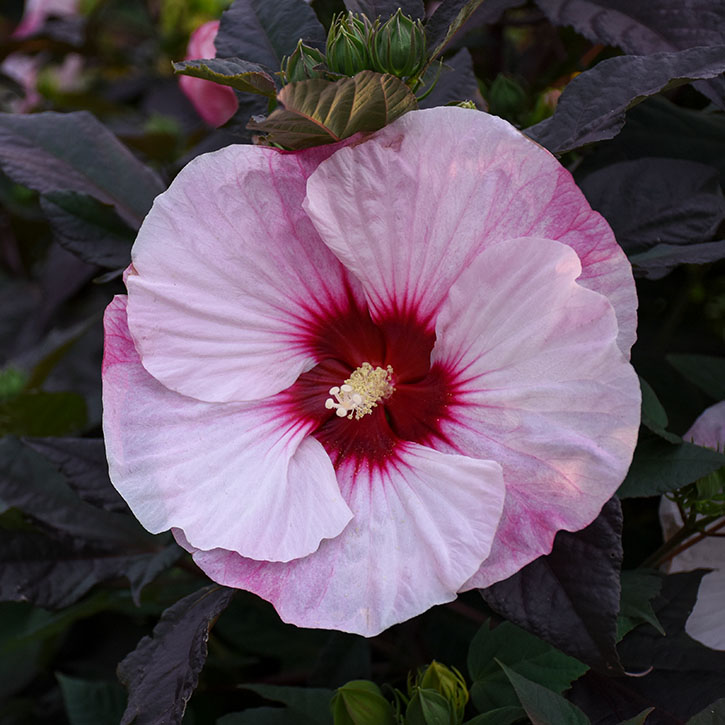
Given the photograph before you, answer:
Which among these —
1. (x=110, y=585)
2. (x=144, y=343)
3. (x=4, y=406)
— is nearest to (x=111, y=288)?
(x=4, y=406)

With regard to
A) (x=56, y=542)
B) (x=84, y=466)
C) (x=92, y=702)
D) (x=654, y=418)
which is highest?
(x=654, y=418)

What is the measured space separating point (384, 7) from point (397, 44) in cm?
10

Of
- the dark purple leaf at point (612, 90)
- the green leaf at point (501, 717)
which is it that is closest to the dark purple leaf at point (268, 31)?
the dark purple leaf at point (612, 90)

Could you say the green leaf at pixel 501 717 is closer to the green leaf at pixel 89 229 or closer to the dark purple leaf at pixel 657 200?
the dark purple leaf at pixel 657 200

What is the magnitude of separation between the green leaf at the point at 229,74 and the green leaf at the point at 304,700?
48 centimetres

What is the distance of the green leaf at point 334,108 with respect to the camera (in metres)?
0.54

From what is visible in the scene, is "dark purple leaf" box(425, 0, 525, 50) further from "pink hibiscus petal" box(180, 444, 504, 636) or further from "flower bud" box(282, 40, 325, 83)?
"pink hibiscus petal" box(180, 444, 504, 636)

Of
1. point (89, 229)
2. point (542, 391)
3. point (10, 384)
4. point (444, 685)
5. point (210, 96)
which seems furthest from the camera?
point (10, 384)

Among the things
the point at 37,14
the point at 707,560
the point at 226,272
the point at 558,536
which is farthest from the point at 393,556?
the point at 37,14

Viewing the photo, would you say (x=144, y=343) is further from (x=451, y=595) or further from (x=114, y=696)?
(x=114, y=696)

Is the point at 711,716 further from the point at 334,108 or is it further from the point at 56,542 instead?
the point at 56,542

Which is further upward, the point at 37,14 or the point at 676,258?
the point at 676,258

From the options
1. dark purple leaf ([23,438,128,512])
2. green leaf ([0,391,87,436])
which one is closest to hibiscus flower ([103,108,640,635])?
dark purple leaf ([23,438,128,512])

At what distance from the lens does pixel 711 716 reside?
1.90ft
